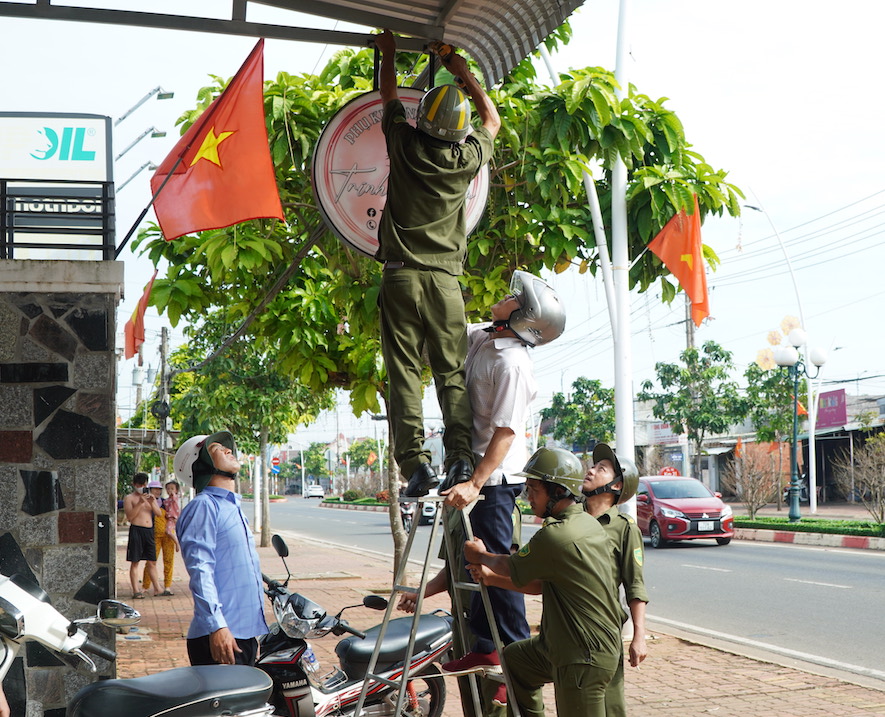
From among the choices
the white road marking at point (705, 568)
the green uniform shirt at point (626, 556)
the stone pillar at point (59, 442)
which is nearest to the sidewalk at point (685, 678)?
the green uniform shirt at point (626, 556)

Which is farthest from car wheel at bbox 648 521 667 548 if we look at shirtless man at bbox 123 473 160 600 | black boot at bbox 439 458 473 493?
black boot at bbox 439 458 473 493

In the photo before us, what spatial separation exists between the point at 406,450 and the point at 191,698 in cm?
123

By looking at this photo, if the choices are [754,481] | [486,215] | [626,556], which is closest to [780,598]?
[486,215]

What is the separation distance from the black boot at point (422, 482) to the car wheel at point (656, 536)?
64.4 feet

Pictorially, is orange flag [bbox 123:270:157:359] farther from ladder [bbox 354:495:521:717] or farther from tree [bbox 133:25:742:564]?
ladder [bbox 354:495:521:717]

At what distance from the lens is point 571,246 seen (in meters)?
9.23

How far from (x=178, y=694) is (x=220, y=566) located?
48.8 inches

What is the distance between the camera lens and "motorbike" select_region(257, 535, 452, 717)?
5.08m

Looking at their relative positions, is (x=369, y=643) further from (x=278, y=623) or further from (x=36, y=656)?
(x=36, y=656)

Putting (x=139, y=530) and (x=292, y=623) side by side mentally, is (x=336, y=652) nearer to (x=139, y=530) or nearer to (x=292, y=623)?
(x=292, y=623)

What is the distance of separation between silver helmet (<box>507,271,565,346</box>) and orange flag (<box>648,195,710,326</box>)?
4.79 metres

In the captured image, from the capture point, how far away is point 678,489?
23.4 m

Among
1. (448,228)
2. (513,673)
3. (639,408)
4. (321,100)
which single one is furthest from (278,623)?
(639,408)

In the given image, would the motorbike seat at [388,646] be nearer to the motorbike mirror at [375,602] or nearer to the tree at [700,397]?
the motorbike mirror at [375,602]
